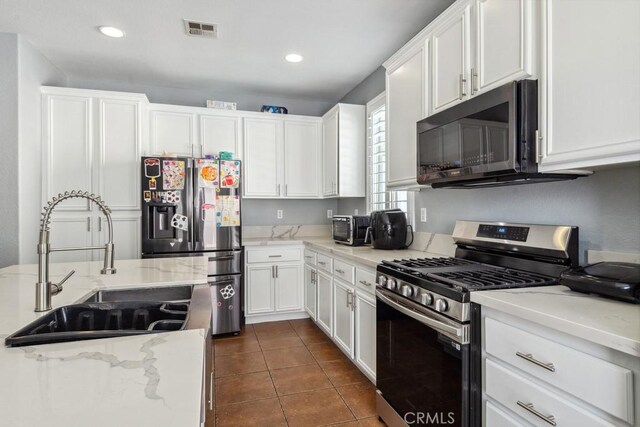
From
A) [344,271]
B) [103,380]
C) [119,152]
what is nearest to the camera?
[103,380]

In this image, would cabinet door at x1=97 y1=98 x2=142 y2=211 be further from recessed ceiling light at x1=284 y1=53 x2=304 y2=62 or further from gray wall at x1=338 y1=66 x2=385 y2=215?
gray wall at x1=338 y1=66 x2=385 y2=215

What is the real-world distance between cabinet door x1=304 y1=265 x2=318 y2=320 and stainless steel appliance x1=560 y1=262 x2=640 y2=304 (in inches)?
92.4

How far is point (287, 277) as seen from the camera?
3.70 m

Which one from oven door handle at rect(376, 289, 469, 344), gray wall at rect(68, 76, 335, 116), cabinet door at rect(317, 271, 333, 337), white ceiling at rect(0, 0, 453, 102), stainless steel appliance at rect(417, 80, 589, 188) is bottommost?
cabinet door at rect(317, 271, 333, 337)

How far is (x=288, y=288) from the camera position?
3705mm

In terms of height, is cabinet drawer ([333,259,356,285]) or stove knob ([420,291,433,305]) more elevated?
stove knob ([420,291,433,305])

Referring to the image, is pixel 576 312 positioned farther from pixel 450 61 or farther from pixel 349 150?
pixel 349 150

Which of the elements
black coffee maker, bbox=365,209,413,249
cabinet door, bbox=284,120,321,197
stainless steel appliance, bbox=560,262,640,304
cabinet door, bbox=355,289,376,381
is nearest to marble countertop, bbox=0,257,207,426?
stainless steel appliance, bbox=560,262,640,304

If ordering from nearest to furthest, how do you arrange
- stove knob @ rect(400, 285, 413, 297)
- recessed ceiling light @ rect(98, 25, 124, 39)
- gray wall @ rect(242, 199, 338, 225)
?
1. stove knob @ rect(400, 285, 413, 297)
2. recessed ceiling light @ rect(98, 25, 124, 39)
3. gray wall @ rect(242, 199, 338, 225)

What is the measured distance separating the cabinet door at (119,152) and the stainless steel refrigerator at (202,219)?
0.31m

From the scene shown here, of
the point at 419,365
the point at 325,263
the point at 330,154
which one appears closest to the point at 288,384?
the point at 325,263

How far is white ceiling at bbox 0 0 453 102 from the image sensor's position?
94.5 inches

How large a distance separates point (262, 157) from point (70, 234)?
6.39 feet

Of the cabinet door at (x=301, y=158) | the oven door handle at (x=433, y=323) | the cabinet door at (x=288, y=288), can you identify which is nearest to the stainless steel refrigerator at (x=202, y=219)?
the cabinet door at (x=288, y=288)
